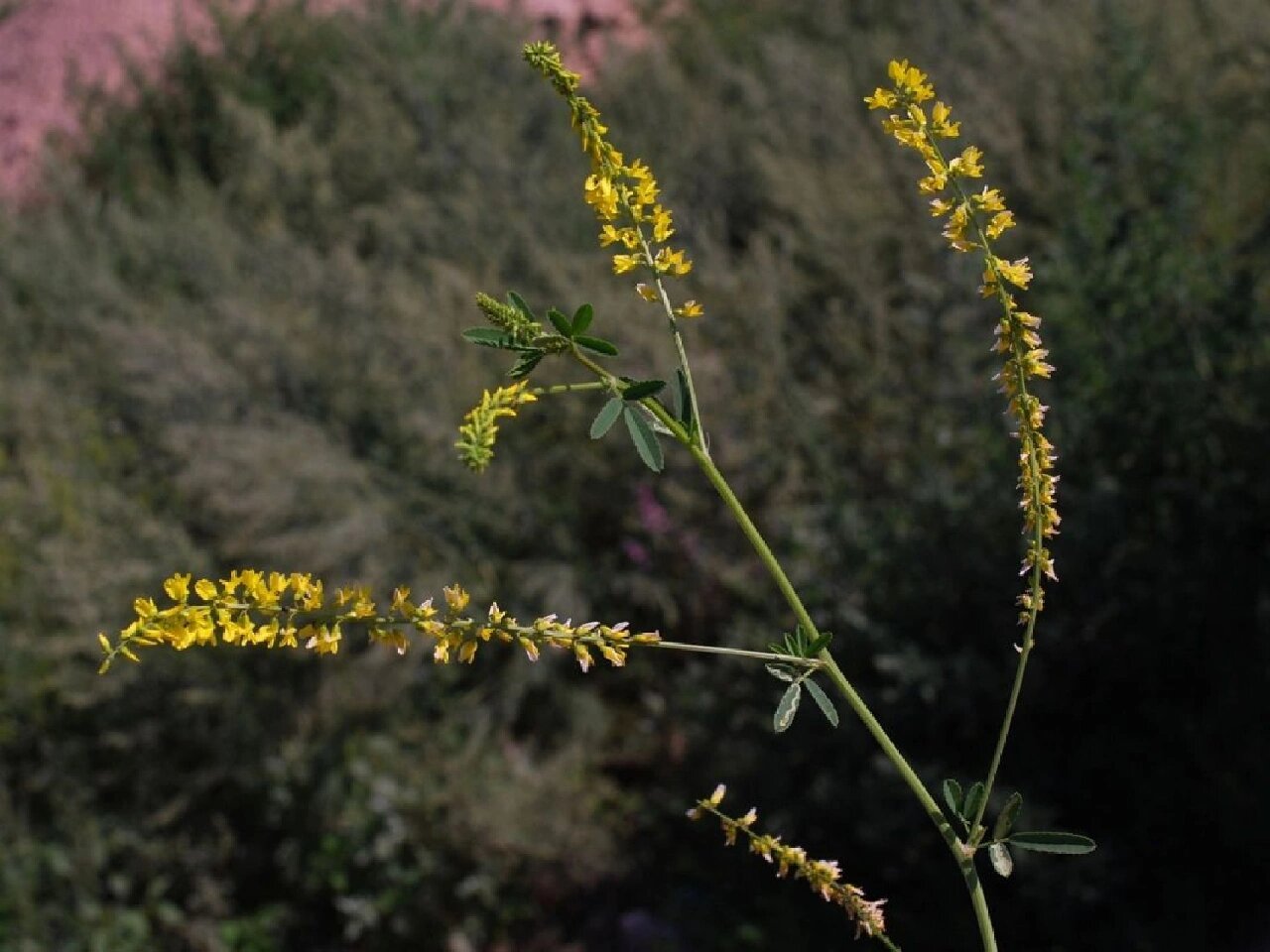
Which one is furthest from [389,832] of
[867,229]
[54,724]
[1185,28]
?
[1185,28]

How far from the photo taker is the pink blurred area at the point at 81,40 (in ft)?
24.6

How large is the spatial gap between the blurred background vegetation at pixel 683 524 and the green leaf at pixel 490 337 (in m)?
2.56

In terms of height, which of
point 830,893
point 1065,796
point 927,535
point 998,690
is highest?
point 830,893

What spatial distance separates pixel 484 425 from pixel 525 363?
84 mm

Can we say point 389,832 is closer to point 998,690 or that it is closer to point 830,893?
point 998,690

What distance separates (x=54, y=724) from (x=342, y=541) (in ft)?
3.74

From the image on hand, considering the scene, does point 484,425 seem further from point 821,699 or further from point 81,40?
point 81,40

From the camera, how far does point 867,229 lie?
5039 mm

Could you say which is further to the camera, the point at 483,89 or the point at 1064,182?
the point at 483,89

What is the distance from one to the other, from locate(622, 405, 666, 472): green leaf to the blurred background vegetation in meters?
2.48

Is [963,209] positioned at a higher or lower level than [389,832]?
higher

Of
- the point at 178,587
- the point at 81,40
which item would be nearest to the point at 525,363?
the point at 178,587

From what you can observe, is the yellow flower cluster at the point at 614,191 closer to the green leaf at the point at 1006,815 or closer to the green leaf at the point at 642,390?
the green leaf at the point at 642,390

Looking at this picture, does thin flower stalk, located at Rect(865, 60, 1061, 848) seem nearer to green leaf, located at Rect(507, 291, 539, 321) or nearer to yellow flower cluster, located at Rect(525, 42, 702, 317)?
yellow flower cluster, located at Rect(525, 42, 702, 317)
